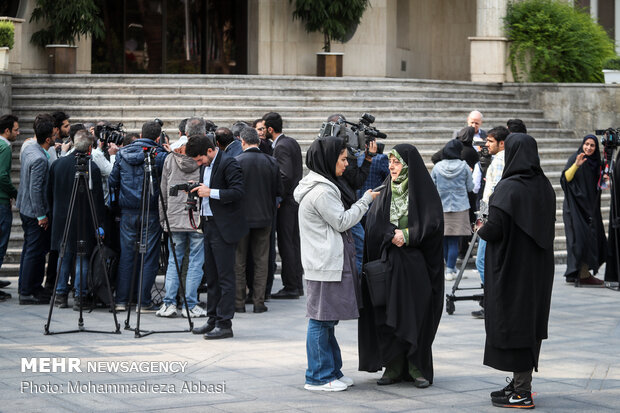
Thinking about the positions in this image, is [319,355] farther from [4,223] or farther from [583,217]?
[583,217]

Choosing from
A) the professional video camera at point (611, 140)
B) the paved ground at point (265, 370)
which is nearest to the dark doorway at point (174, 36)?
the professional video camera at point (611, 140)

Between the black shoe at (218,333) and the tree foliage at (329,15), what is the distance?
47.9 ft

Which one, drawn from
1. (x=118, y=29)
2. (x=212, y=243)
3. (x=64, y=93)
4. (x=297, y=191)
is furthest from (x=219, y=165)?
(x=118, y=29)

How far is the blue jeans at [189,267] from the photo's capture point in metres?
10.3

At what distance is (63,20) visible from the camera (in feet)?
68.0

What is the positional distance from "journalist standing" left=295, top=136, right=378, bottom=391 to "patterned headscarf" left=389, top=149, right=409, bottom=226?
295mm

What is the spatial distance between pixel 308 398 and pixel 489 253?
163cm

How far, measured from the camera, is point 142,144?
10477mm

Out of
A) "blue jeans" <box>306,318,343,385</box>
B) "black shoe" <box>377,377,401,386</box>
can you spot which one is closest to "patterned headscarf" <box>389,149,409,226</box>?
"blue jeans" <box>306,318,343,385</box>

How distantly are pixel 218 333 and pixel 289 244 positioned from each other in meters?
2.68

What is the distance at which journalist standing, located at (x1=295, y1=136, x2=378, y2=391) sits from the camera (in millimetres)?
7168

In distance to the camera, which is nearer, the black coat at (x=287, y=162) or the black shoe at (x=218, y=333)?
the black shoe at (x=218, y=333)

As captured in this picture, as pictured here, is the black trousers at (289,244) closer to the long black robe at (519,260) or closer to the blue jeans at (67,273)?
the blue jeans at (67,273)

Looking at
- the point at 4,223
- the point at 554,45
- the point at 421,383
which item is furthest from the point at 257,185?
the point at 554,45
